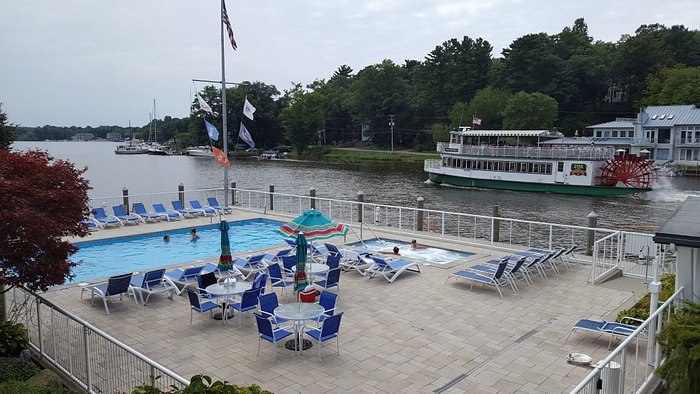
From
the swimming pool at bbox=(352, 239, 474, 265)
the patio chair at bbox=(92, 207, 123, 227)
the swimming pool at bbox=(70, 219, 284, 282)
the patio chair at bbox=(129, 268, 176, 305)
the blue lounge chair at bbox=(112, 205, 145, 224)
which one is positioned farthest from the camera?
the blue lounge chair at bbox=(112, 205, 145, 224)

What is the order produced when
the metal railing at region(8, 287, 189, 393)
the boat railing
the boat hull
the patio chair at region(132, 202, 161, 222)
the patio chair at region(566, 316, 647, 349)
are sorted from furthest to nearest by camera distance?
the boat railing → the boat hull → the patio chair at region(132, 202, 161, 222) → the patio chair at region(566, 316, 647, 349) → the metal railing at region(8, 287, 189, 393)

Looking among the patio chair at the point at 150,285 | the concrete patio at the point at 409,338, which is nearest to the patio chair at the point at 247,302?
the concrete patio at the point at 409,338

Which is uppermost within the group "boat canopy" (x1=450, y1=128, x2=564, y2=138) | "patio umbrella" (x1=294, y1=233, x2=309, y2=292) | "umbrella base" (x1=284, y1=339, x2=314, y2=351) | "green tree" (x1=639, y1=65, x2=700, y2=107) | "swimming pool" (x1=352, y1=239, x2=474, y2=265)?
"green tree" (x1=639, y1=65, x2=700, y2=107)

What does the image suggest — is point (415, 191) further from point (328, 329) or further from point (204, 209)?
point (328, 329)

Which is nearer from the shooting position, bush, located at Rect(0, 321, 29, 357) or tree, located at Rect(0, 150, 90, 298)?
tree, located at Rect(0, 150, 90, 298)

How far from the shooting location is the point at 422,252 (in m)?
16.8

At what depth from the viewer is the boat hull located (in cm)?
4562

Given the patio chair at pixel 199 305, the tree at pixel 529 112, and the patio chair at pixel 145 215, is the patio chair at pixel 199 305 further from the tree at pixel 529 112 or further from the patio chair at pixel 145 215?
the tree at pixel 529 112

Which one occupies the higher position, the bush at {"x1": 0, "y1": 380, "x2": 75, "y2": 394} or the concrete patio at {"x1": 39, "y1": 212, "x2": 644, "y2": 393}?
the bush at {"x1": 0, "y1": 380, "x2": 75, "y2": 394}

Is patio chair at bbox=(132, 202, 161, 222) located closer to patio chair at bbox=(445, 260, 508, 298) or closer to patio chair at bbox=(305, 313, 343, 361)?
patio chair at bbox=(445, 260, 508, 298)

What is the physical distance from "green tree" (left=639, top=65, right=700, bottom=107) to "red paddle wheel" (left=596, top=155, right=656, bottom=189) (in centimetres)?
2864

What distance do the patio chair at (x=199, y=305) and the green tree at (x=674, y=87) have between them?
75.2 meters

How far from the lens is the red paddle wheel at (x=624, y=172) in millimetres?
45688

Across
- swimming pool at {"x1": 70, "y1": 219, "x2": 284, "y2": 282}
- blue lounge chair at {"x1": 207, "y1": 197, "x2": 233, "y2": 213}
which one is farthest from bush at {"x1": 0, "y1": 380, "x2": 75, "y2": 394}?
blue lounge chair at {"x1": 207, "y1": 197, "x2": 233, "y2": 213}
